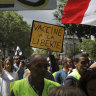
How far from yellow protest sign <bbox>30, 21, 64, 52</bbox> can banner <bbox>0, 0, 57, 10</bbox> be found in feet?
7.64

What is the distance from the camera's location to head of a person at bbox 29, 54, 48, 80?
3.23 metres

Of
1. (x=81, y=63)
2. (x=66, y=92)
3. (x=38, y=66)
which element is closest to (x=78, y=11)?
(x=81, y=63)

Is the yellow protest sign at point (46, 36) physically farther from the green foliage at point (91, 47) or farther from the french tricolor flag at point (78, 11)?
the green foliage at point (91, 47)

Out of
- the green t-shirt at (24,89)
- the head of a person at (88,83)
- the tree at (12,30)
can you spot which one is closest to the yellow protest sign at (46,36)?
the green t-shirt at (24,89)

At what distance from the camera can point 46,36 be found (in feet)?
21.5

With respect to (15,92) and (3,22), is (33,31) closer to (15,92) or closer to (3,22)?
(15,92)

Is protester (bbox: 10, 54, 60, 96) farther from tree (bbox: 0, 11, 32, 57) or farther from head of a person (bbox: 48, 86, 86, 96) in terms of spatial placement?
tree (bbox: 0, 11, 32, 57)

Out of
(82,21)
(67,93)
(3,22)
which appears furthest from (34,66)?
(3,22)

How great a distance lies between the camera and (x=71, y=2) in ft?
15.7

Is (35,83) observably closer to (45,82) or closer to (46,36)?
(45,82)

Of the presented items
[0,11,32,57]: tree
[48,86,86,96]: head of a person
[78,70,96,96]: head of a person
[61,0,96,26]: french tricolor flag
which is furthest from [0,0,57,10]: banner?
[0,11,32,57]: tree

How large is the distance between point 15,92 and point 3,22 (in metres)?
52.1

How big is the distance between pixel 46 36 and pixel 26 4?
2.54m

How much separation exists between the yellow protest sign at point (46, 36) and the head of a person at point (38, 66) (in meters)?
3.00
